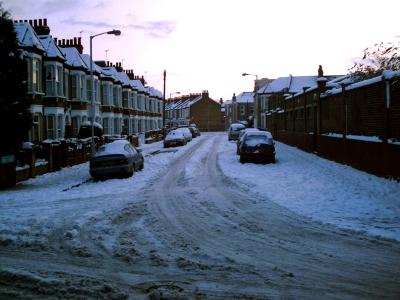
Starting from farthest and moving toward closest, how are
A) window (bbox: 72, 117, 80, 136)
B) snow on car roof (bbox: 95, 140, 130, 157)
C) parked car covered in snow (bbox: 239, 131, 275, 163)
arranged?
window (bbox: 72, 117, 80, 136) → parked car covered in snow (bbox: 239, 131, 275, 163) → snow on car roof (bbox: 95, 140, 130, 157)

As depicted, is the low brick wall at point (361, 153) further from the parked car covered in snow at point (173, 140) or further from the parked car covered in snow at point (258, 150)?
the parked car covered in snow at point (173, 140)

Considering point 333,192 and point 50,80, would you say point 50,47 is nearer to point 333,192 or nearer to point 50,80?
point 50,80

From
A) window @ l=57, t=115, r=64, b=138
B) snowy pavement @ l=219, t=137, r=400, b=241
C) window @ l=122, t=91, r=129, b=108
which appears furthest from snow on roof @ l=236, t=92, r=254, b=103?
snowy pavement @ l=219, t=137, r=400, b=241

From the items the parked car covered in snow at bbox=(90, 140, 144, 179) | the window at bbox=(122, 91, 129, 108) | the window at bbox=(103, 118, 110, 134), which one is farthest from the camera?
the window at bbox=(122, 91, 129, 108)

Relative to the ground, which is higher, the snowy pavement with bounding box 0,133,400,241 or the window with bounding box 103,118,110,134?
the window with bounding box 103,118,110,134

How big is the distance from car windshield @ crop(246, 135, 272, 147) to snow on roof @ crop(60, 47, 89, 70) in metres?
16.9

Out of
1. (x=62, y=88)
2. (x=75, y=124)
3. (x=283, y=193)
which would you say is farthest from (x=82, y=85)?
Answer: (x=283, y=193)

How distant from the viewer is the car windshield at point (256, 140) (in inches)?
876

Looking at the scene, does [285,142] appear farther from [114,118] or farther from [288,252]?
[288,252]

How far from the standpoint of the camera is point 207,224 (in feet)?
29.9

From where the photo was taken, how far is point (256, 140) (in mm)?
22484

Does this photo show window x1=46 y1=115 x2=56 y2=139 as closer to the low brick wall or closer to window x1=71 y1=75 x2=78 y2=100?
window x1=71 y1=75 x2=78 y2=100

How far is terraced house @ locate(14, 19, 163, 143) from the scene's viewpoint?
26141mm

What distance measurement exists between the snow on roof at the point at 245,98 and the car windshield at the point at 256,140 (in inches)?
3585
